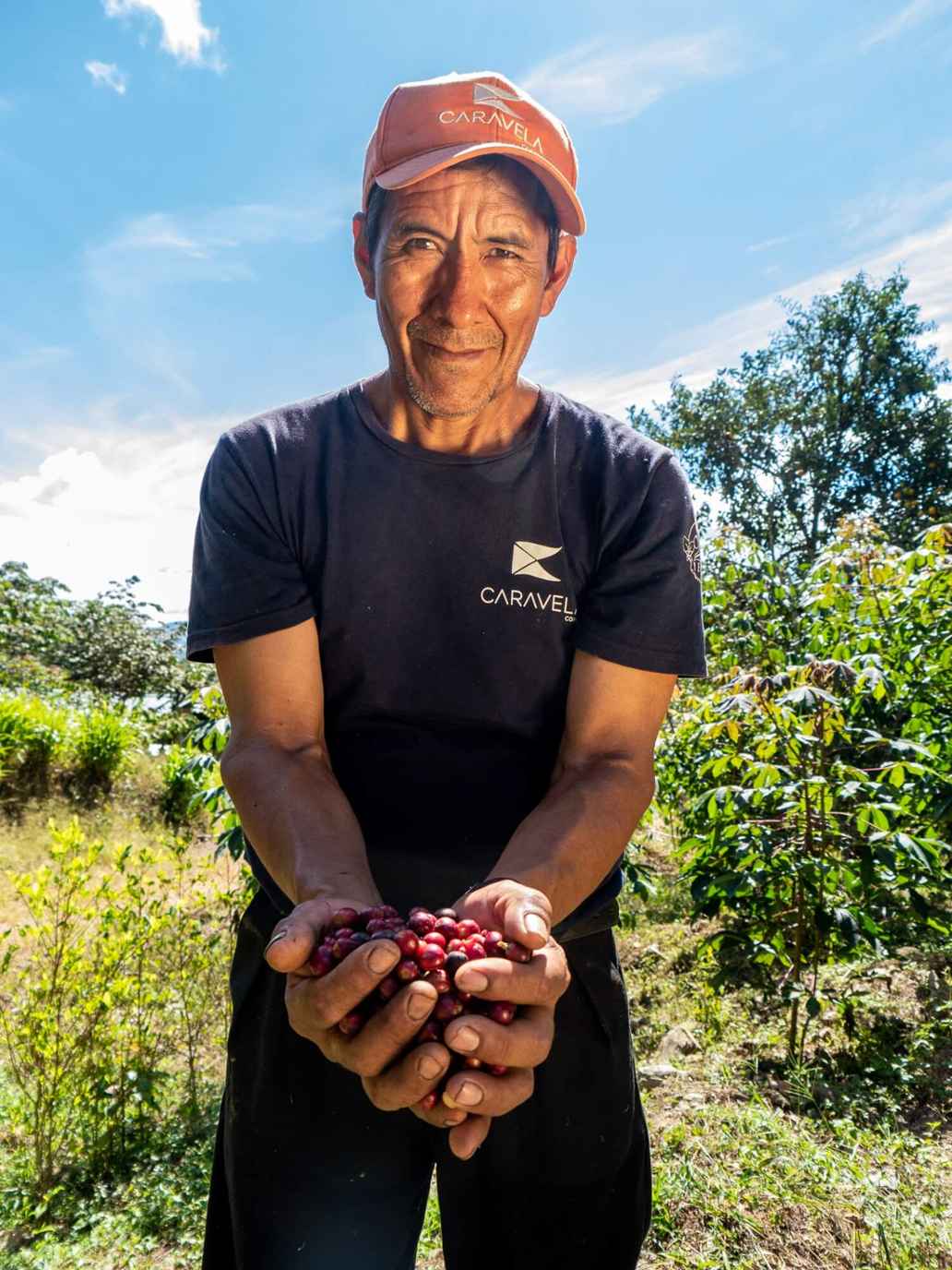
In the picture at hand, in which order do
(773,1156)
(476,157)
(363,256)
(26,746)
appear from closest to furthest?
(476,157) → (363,256) → (773,1156) → (26,746)

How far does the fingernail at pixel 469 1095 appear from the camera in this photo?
→ 117 cm

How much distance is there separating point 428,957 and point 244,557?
769mm

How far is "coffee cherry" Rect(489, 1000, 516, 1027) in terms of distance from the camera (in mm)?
1228

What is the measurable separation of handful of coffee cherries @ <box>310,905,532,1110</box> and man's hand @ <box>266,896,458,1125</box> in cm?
2

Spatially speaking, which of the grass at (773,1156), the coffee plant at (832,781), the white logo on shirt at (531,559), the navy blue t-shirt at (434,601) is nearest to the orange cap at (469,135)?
the navy blue t-shirt at (434,601)

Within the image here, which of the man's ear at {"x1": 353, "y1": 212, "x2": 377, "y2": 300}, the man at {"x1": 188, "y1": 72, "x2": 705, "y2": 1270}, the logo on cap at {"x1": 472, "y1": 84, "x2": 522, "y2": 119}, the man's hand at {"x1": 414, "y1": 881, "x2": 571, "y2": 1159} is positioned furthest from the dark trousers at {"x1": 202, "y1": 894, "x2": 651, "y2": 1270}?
the logo on cap at {"x1": 472, "y1": 84, "x2": 522, "y2": 119}

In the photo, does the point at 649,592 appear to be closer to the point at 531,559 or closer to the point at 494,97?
the point at 531,559

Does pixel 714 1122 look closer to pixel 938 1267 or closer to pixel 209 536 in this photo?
pixel 938 1267

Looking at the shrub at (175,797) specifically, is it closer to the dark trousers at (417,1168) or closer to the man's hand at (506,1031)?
the dark trousers at (417,1168)

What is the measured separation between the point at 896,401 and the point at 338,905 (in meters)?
21.9

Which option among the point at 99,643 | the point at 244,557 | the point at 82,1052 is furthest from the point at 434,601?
the point at 99,643

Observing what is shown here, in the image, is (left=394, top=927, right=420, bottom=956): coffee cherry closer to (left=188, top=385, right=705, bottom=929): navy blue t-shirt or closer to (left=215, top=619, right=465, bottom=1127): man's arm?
(left=215, top=619, right=465, bottom=1127): man's arm

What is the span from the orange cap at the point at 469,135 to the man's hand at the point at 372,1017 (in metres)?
1.26

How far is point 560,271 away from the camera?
1845 millimetres
